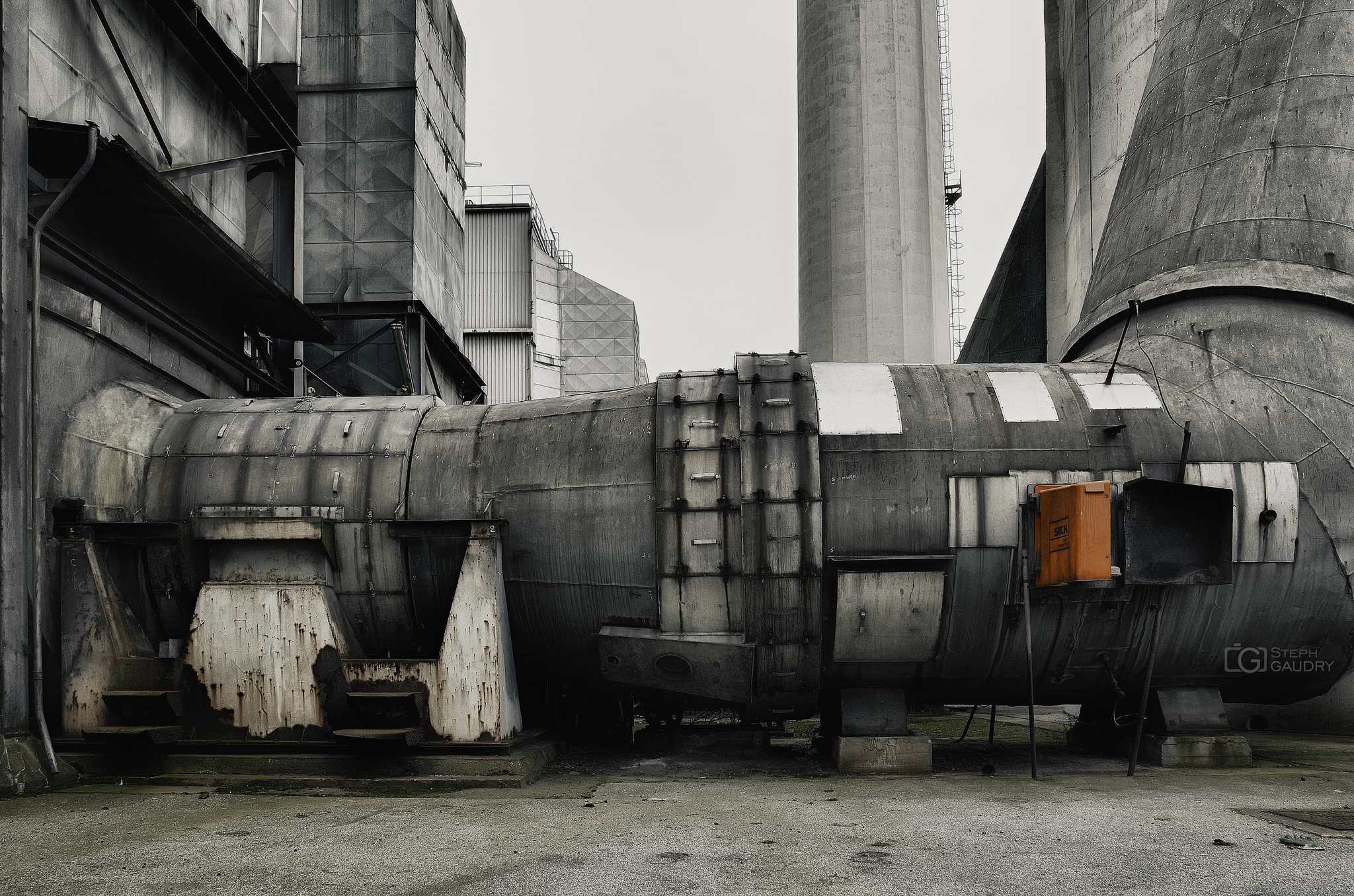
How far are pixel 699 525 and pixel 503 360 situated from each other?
101 feet

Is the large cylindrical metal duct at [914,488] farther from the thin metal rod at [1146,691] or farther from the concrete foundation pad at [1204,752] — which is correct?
the concrete foundation pad at [1204,752]

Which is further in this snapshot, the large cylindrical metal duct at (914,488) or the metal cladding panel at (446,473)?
the metal cladding panel at (446,473)

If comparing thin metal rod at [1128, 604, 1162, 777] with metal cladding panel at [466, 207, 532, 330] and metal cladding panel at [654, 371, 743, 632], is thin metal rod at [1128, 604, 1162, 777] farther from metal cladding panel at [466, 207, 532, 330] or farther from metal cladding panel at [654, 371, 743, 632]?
metal cladding panel at [466, 207, 532, 330]

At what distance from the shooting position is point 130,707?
8.62 meters

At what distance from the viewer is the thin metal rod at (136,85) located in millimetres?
9664

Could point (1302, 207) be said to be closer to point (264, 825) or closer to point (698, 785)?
point (698, 785)

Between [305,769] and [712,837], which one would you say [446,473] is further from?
[712,837]

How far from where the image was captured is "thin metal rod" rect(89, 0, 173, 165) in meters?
9.66

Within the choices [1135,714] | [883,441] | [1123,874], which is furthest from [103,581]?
[1135,714]

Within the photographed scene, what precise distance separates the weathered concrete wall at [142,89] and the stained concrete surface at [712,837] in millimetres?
6186

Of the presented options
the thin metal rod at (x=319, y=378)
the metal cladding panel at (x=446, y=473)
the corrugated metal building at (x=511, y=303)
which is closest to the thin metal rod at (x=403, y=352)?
the thin metal rod at (x=319, y=378)

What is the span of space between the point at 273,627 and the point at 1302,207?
10820 mm

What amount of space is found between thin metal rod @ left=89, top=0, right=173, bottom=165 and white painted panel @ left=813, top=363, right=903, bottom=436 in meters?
7.70

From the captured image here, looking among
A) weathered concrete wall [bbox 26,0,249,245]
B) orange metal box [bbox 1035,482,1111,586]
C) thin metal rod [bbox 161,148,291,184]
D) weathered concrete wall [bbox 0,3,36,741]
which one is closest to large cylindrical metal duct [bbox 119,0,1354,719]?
orange metal box [bbox 1035,482,1111,586]
